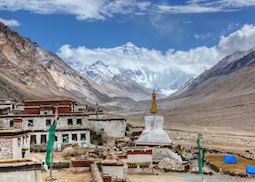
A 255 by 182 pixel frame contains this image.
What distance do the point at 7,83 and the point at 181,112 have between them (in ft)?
183

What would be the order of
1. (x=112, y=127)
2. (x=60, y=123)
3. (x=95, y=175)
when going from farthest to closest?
(x=112, y=127)
(x=60, y=123)
(x=95, y=175)

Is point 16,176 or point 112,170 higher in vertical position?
point 16,176

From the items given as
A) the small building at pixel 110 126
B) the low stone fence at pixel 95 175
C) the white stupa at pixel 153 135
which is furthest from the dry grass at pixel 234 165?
the low stone fence at pixel 95 175

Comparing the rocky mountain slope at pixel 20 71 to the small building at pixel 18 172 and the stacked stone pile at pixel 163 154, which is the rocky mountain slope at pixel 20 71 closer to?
the stacked stone pile at pixel 163 154

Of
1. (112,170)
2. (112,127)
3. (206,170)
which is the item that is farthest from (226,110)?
(112,170)

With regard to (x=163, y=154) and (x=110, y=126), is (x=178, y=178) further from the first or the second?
(x=110, y=126)

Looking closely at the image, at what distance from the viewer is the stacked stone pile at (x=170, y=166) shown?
104 ft

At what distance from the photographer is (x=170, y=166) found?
3195 cm

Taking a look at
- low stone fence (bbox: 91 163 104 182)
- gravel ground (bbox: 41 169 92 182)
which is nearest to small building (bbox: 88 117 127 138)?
gravel ground (bbox: 41 169 92 182)

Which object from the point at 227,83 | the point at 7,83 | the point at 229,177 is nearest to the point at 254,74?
the point at 227,83

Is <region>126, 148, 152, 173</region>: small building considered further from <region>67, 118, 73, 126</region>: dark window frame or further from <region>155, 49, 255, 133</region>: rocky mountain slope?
<region>155, 49, 255, 133</region>: rocky mountain slope

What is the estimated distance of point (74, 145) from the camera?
3975 centimetres

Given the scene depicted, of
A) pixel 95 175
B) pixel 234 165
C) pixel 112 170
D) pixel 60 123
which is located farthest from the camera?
pixel 60 123

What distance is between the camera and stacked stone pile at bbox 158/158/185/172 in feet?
104
